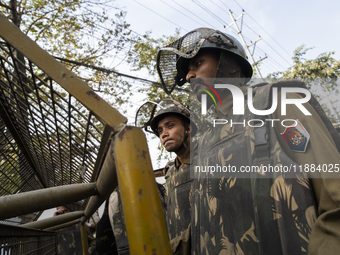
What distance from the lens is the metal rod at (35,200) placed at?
0.69 metres

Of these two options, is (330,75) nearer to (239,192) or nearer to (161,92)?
A: (161,92)

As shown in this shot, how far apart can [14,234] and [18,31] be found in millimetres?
1323

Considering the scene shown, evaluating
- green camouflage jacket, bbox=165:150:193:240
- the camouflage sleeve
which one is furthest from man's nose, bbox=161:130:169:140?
the camouflage sleeve

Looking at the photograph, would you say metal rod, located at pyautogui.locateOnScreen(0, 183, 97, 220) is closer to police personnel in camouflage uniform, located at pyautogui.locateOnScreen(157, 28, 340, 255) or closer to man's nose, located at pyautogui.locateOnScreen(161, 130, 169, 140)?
police personnel in camouflage uniform, located at pyautogui.locateOnScreen(157, 28, 340, 255)

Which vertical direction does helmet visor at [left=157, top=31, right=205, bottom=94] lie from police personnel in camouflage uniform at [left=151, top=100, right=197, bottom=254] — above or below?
above

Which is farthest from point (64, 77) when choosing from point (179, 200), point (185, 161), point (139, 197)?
point (185, 161)

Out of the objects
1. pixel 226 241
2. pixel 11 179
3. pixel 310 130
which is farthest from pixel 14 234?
pixel 11 179

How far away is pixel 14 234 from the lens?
1476mm

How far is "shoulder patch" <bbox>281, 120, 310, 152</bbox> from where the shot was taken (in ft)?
3.39

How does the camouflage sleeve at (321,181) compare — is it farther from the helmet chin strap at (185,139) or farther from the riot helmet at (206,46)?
the helmet chin strap at (185,139)

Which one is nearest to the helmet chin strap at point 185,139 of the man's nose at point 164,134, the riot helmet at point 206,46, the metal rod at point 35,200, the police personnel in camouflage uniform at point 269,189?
the man's nose at point 164,134

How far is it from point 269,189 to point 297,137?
10.5 inches

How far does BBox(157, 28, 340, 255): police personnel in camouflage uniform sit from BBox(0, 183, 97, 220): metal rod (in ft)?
2.64

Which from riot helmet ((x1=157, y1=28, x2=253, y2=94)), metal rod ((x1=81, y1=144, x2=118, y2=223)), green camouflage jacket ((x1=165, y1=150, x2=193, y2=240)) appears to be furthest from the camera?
green camouflage jacket ((x1=165, y1=150, x2=193, y2=240))
